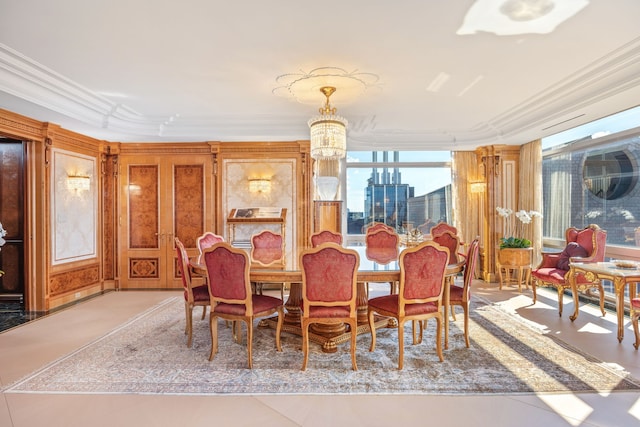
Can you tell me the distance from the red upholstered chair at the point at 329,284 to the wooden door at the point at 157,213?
378cm

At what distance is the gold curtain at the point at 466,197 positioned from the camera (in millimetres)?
6871

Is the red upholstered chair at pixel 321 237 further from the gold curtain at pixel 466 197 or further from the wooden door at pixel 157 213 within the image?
the gold curtain at pixel 466 197

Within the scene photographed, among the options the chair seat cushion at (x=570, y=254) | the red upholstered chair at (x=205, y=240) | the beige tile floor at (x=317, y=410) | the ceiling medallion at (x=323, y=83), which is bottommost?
the beige tile floor at (x=317, y=410)

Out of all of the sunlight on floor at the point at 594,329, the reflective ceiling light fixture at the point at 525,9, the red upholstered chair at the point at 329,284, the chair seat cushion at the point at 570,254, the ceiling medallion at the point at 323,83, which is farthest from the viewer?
the chair seat cushion at the point at 570,254

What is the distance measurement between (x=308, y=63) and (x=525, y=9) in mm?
1742

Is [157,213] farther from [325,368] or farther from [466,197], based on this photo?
[466,197]

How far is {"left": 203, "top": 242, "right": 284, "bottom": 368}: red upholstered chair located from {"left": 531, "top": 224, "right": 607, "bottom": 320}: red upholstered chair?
365cm

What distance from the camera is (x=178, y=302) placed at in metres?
5.16

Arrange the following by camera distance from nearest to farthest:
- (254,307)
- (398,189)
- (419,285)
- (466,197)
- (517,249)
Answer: (419,285) → (254,307) → (517,249) → (466,197) → (398,189)

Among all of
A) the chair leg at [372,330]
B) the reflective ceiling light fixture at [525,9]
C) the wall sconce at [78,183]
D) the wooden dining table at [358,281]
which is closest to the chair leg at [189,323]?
the wooden dining table at [358,281]

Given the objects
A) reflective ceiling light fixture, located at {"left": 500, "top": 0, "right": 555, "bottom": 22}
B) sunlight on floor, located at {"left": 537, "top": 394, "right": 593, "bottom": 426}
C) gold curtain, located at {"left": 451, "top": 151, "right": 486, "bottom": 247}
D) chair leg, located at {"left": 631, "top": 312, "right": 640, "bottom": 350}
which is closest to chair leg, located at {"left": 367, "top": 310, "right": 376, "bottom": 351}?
sunlight on floor, located at {"left": 537, "top": 394, "right": 593, "bottom": 426}

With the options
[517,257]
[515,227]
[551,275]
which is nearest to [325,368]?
[551,275]

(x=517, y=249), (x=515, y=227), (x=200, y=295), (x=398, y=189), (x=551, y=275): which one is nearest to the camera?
(x=200, y=295)

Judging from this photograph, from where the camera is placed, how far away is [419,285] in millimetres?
2906
